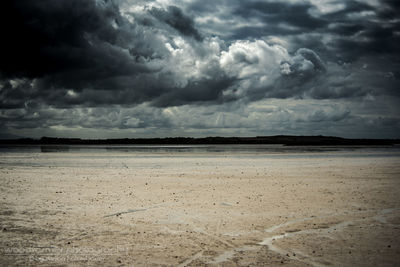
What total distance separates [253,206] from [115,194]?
22.3ft

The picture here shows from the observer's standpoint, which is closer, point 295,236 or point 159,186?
point 295,236

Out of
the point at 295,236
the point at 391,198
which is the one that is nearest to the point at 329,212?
the point at 295,236

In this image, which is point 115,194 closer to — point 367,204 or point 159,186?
point 159,186

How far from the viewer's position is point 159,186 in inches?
695

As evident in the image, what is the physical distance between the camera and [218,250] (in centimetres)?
762

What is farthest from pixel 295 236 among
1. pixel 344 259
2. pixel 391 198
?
pixel 391 198

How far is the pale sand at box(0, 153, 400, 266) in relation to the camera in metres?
7.20

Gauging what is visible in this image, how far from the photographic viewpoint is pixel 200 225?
9.84 metres

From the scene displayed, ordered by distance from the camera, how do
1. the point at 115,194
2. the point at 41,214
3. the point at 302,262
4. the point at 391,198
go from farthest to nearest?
the point at 115,194
the point at 391,198
the point at 41,214
the point at 302,262

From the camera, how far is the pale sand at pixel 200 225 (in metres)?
7.20

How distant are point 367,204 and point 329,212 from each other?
101 inches

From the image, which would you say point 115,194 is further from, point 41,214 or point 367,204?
point 367,204

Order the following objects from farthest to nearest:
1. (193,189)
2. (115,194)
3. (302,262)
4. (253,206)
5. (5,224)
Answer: (193,189) → (115,194) → (253,206) → (5,224) → (302,262)

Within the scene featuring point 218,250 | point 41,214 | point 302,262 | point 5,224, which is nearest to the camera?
point 302,262
